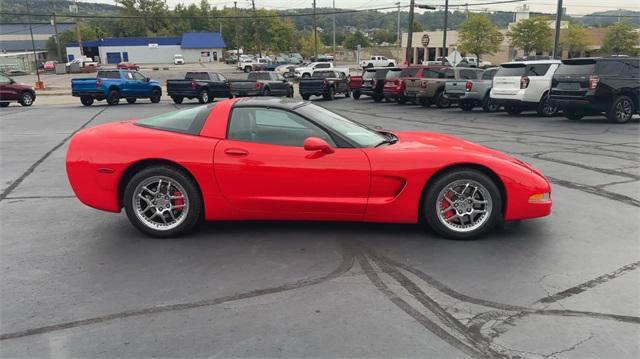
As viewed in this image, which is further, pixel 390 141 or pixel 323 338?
pixel 390 141

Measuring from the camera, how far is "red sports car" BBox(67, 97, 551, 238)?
4770 mm

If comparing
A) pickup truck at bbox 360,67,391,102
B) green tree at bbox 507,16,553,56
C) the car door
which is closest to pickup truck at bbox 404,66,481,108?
pickup truck at bbox 360,67,391,102

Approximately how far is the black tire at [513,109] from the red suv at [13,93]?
22.6 meters

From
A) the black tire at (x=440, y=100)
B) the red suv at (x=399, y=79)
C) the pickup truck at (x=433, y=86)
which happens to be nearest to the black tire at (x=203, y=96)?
the red suv at (x=399, y=79)

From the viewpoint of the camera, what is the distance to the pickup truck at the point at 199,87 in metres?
25.4

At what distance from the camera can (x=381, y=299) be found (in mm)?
3643

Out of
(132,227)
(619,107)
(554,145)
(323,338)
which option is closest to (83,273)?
(132,227)

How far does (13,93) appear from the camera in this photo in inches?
987

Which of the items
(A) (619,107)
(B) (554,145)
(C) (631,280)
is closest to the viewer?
(C) (631,280)

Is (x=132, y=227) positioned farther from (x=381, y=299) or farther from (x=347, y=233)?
(x=381, y=299)

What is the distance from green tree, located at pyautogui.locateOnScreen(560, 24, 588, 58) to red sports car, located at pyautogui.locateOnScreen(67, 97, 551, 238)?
65.2 meters

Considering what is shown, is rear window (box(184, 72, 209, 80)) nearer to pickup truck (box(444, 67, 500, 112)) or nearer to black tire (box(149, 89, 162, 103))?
black tire (box(149, 89, 162, 103))

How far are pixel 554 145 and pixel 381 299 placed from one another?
27.7ft

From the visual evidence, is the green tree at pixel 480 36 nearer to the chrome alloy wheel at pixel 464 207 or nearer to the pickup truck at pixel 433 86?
the pickup truck at pixel 433 86
